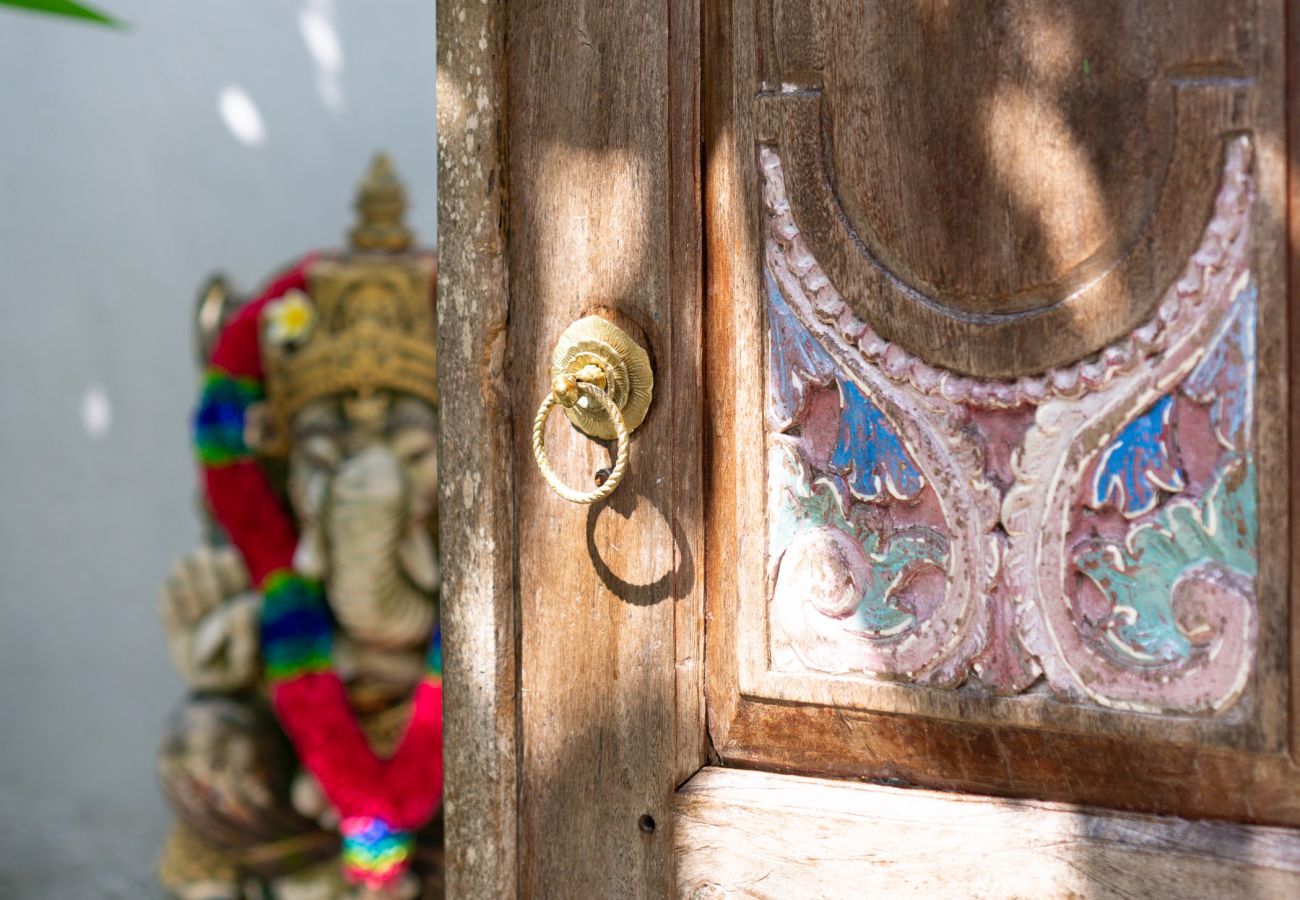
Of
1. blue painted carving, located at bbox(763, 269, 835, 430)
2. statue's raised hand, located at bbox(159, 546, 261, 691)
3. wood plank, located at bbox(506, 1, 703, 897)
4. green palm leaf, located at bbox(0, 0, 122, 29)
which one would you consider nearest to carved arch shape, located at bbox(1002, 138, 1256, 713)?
blue painted carving, located at bbox(763, 269, 835, 430)

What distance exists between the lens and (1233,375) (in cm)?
100

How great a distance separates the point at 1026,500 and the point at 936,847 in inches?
11.2

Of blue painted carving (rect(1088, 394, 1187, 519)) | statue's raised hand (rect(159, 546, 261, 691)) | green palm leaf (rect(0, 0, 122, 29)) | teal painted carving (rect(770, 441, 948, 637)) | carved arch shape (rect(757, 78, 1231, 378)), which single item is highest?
green palm leaf (rect(0, 0, 122, 29))

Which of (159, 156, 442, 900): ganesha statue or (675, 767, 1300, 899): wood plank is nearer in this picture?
(675, 767, 1300, 899): wood plank

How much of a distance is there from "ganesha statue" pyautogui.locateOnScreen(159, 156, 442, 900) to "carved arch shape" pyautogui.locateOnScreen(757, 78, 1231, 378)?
1361 millimetres

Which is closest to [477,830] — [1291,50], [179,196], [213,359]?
[1291,50]

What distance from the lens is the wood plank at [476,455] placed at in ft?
4.10

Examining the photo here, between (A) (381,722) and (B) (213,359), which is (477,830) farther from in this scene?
(B) (213,359)

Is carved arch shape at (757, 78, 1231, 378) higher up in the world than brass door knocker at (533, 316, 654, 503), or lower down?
higher up

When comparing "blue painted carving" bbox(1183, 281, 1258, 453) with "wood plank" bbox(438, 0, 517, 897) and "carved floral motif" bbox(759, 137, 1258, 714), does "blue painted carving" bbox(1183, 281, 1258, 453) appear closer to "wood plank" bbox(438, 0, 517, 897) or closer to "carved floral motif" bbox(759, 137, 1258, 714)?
"carved floral motif" bbox(759, 137, 1258, 714)

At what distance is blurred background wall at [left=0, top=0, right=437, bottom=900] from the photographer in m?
3.23

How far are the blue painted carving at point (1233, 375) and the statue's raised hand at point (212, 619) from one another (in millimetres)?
2016

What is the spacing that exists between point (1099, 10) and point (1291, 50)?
14 cm

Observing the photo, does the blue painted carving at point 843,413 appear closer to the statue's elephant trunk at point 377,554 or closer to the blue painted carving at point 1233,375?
the blue painted carving at point 1233,375
